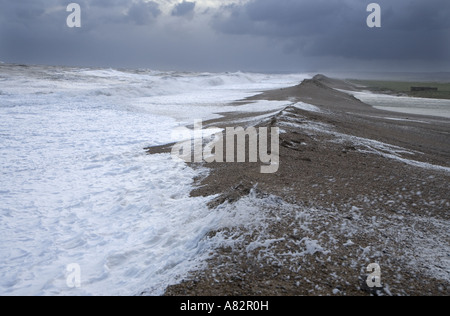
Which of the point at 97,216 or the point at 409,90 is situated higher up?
the point at 409,90

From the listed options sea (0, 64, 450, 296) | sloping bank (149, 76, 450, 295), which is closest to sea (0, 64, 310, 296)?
sea (0, 64, 450, 296)

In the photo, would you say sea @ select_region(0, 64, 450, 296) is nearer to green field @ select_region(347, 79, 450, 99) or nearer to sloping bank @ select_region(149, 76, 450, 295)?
→ sloping bank @ select_region(149, 76, 450, 295)

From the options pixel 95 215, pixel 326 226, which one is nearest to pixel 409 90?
pixel 326 226

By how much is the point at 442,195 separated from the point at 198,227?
3.73 m

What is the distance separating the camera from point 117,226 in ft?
15.4

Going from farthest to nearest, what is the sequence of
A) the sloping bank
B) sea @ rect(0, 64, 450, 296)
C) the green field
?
1. the green field
2. sea @ rect(0, 64, 450, 296)
3. the sloping bank

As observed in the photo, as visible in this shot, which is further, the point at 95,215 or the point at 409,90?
the point at 409,90

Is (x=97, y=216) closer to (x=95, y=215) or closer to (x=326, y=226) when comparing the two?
(x=95, y=215)

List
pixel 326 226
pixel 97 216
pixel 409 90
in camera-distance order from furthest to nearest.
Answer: pixel 409 90, pixel 97 216, pixel 326 226

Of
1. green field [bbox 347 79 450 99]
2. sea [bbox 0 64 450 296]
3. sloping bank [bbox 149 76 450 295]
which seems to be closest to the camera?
sloping bank [bbox 149 76 450 295]

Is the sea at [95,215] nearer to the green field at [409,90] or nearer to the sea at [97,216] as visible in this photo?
the sea at [97,216]

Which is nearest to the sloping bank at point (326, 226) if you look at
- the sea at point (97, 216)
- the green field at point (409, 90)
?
the sea at point (97, 216)

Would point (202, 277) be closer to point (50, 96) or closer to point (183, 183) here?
point (183, 183)
